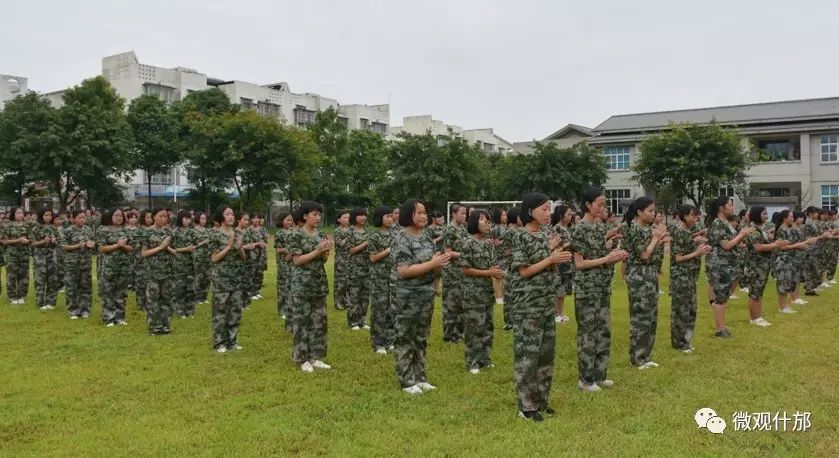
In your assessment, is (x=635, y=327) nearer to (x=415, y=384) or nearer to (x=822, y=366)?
(x=822, y=366)

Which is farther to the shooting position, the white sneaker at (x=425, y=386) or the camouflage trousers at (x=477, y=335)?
the camouflage trousers at (x=477, y=335)

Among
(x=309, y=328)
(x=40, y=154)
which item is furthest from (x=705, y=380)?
(x=40, y=154)

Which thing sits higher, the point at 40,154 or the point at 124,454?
the point at 40,154

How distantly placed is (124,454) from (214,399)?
1236 mm

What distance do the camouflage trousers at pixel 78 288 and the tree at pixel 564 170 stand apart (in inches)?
908

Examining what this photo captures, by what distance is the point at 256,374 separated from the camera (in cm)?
641

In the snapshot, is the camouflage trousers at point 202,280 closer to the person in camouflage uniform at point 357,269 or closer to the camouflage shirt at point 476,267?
the person in camouflage uniform at point 357,269

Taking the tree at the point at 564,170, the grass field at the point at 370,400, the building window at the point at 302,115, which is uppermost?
the building window at the point at 302,115

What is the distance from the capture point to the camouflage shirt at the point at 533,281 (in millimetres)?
4883

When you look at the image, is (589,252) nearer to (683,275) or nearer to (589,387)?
(589,387)

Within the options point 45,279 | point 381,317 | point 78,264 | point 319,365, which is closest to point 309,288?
point 319,365

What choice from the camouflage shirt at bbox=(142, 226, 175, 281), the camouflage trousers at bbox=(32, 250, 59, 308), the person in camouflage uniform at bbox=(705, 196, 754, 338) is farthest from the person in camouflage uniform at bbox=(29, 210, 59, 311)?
the person in camouflage uniform at bbox=(705, 196, 754, 338)

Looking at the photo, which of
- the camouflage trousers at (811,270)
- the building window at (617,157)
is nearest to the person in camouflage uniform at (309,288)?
the camouflage trousers at (811,270)

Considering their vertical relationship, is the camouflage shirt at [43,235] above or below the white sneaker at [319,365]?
above
